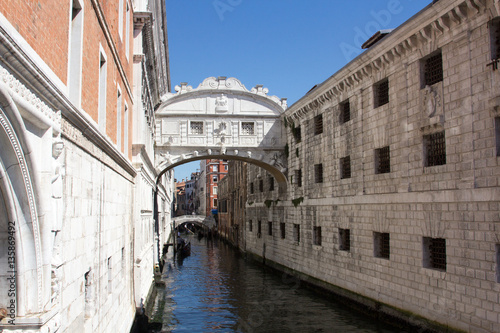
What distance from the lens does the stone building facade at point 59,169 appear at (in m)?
3.52

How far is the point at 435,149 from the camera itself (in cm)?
1088

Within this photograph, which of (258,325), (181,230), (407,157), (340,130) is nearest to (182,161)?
(340,130)

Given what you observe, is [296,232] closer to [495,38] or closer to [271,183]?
[271,183]

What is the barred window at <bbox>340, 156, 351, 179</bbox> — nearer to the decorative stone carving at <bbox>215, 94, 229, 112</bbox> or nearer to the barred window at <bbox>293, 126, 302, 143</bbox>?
the barred window at <bbox>293, 126, 302, 143</bbox>

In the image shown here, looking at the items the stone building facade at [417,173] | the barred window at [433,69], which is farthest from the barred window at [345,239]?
the barred window at [433,69]

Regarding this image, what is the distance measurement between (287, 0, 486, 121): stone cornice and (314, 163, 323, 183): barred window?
2.26m

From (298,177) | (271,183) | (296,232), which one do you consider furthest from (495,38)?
(271,183)

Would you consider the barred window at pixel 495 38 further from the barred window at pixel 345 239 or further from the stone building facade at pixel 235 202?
the stone building facade at pixel 235 202

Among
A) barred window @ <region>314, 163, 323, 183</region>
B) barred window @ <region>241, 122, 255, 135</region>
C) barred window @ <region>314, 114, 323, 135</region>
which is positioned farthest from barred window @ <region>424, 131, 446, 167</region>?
barred window @ <region>241, 122, 255, 135</region>

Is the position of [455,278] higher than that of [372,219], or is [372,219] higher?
[372,219]

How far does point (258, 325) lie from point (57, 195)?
10.0 m

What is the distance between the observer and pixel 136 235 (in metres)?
12.2

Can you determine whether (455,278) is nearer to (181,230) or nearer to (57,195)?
(57,195)

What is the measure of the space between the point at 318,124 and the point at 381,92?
4.67m
